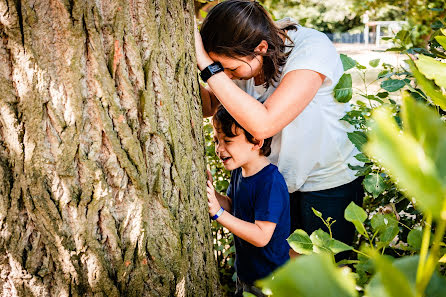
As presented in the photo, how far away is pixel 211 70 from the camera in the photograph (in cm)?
160

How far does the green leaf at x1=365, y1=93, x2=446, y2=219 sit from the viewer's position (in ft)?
1.16

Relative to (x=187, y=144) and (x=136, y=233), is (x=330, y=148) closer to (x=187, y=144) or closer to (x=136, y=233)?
(x=187, y=144)

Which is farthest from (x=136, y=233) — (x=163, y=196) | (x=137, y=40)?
(x=137, y=40)

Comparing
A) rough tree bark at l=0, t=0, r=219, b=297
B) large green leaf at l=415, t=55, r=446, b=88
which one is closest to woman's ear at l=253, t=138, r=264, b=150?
rough tree bark at l=0, t=0, r=219, b=297

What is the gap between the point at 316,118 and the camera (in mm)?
1930

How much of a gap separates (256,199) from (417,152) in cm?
166

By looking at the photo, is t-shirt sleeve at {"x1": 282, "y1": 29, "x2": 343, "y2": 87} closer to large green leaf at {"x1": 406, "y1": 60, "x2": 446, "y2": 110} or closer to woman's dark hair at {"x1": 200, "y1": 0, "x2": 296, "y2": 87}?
woman's dark hair at {"x1": 200, "y1": 0, "x2": 296, "y2": 87}

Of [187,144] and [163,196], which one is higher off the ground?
[187,144]

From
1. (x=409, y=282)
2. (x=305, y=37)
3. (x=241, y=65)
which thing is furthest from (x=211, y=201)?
(x=409, y=282)

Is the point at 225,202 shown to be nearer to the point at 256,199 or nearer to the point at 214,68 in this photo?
the point at 256,199

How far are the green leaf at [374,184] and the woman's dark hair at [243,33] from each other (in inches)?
25.1

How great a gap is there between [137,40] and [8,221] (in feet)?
2.13

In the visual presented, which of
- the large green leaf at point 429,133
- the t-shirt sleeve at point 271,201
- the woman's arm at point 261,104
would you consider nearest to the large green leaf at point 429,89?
the large green leaf at point 429,133

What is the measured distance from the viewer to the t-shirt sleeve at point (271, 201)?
1.89 meters
